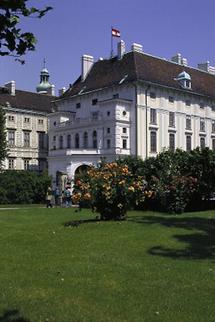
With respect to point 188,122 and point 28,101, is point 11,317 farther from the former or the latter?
point 28,101

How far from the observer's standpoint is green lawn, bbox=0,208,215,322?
7.22 metres

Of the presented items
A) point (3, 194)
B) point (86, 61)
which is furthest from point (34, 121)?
point (3, 194)

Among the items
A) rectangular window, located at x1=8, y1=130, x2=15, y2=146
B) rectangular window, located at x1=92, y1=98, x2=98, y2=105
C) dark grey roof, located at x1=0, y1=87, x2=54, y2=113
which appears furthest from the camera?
dark grey roof, located at x1=0, y1=87, x2=54, y2=113

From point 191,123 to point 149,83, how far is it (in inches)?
421

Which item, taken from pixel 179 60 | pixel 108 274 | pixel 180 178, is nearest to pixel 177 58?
pixel 179 60

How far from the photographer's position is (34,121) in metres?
81.9

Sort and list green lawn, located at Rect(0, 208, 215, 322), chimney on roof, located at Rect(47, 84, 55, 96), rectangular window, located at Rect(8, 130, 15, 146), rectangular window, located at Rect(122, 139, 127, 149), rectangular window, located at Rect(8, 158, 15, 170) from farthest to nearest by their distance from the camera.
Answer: chimney on roof, located at Rect(47, 84, 55, 96) → rectangular window, located at Rect(8, 130, 15, 146) → rectangular window, located at Rect(8, 158, 15, 170) → rectangular window, located at Rect(122, 139, 127, 149) → green lawn, located at Rect(0, 208, 215, 322)

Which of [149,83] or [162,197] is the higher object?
[149,83]

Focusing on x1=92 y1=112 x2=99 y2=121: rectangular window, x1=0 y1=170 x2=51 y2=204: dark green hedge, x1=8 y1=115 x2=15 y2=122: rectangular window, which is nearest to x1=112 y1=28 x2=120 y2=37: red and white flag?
x1=92 y1=112 x2=99 y2=121: rectangular window

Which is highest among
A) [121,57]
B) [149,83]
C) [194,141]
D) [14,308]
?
[121,57]

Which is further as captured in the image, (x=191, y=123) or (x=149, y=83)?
(x=191, y=123)

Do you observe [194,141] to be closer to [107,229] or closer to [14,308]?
[107,229]

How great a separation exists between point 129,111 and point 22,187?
2235cm

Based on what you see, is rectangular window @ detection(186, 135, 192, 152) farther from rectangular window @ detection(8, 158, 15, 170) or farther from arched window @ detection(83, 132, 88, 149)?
rectangular window @ detection(8, 158, 15, 170)
